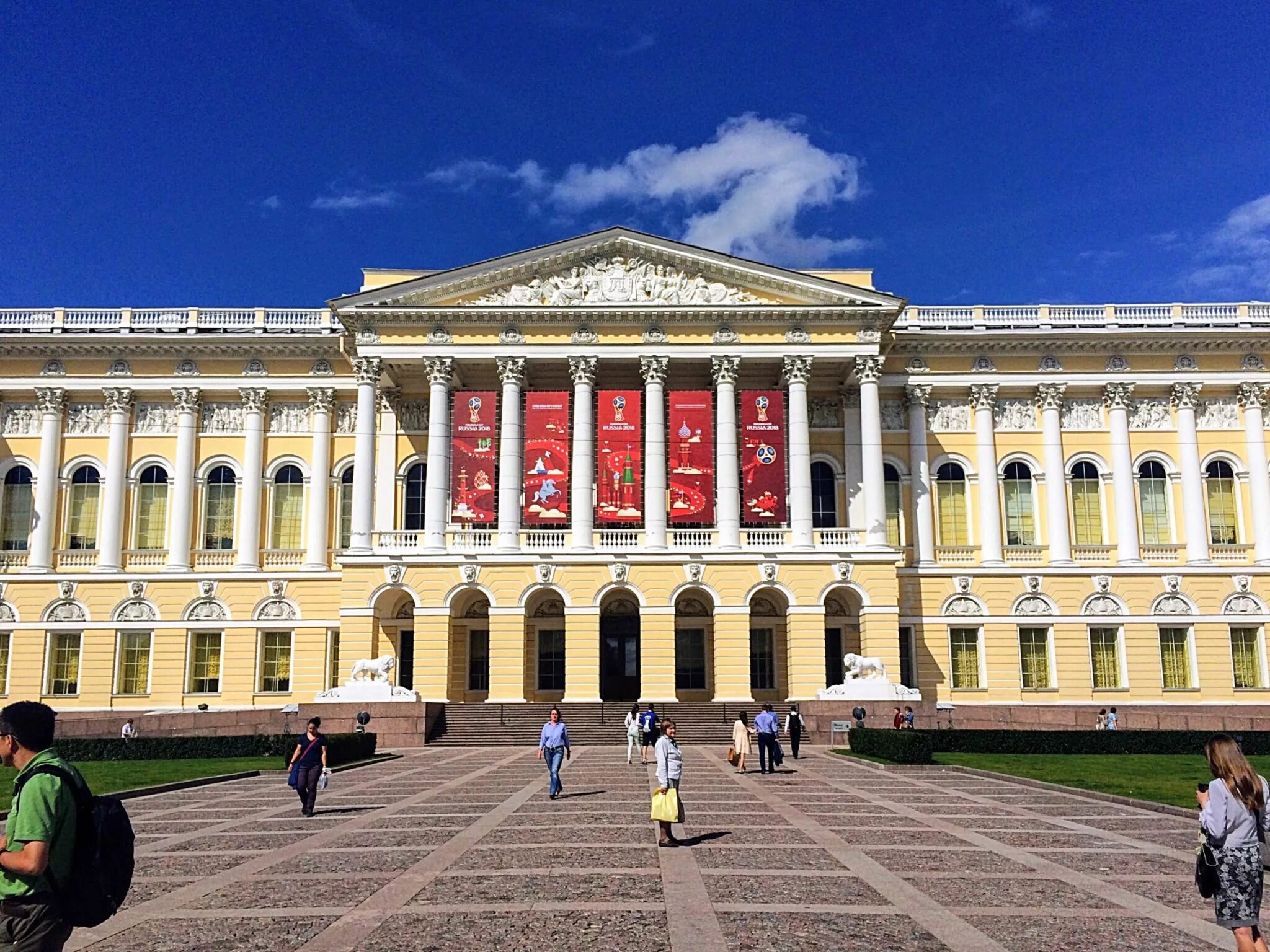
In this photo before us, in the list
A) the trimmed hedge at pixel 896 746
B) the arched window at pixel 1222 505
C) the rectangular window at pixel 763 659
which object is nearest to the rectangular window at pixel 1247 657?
the arched window at pixel 1222 505

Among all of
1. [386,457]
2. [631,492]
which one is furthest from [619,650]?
[386,457]

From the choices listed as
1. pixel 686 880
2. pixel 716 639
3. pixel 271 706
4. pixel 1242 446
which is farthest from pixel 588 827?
pixel 1242 446

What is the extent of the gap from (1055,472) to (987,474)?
2.92 meters

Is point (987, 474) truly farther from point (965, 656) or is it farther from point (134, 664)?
point (134, 664)

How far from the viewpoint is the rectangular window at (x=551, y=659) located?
46406 millimetres

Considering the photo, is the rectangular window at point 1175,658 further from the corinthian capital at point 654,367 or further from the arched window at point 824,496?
the corinthian capital at point 654,367

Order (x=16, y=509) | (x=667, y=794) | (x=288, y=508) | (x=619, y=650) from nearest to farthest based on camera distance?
(x=667, y=794) < (x=619, y=650) < (x=16, y=509) < (x=288, y=508)

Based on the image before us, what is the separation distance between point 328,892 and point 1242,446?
48.3 metres

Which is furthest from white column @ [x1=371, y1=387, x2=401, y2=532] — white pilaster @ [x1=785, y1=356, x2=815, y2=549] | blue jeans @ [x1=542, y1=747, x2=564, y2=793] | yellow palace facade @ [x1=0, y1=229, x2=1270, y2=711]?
blue jeans @ [x1=542, y1=747, x2=564, y2=793]

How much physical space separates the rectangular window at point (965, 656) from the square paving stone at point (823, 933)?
1514 inches

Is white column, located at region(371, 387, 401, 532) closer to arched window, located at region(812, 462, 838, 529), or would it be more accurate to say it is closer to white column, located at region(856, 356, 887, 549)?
arched window, located at region(812, 462, 838, 529)

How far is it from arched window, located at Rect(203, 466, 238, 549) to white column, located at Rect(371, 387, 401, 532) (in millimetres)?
5749

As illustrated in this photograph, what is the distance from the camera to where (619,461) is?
147 feet

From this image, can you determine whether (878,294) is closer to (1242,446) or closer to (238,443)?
(1242,446)
